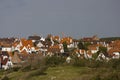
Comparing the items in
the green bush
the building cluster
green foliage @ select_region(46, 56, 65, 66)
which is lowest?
the green bush

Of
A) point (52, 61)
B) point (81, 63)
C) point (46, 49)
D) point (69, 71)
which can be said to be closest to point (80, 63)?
point (81, 63)

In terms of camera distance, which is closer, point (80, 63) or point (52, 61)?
point (80, 63)

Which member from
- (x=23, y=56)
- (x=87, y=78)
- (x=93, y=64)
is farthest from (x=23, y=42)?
(x=87, y=78)

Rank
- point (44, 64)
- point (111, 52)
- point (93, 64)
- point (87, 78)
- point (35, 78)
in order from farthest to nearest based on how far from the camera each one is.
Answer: point (111, 52) < point (44, 64) < point (93, 64) < point (35, 78) < point (87, 78)

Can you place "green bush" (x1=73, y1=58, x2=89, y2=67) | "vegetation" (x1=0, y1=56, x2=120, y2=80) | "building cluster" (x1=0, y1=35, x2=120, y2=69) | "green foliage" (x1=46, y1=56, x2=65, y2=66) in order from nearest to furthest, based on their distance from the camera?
1. "vegetation" (x1=0, y1=56, x2=120, y2=80)
2. "green bush" (x1=73, y1=58, x2=89, y2=67)
3. "green foliage" (x1=46, y1=56, x2=65, y2=66)
4. "building cluster" (x1=0, y1=35, x2=120, y2=69)

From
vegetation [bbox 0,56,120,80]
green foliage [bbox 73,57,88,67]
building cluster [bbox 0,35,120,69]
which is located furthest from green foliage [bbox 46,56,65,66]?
building cluster [bbox 0,35,120,69]

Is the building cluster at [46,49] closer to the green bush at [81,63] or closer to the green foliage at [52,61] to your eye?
the green foliage at [52,61]

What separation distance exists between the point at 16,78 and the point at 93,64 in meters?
7.04

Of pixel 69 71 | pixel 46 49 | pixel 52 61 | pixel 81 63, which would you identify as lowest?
pixel 69 71

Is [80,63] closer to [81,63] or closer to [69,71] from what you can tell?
Result: [81,63]

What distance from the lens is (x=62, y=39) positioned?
261ft

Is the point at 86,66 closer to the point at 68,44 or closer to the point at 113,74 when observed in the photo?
the point at 113,74

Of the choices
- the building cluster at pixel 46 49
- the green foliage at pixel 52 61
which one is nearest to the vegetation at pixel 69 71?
the green foliage at pixel 52 61

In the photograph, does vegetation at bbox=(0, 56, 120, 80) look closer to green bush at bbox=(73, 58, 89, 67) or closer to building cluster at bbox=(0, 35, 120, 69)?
green bush at bbox=(73, 58, 89, 67)
